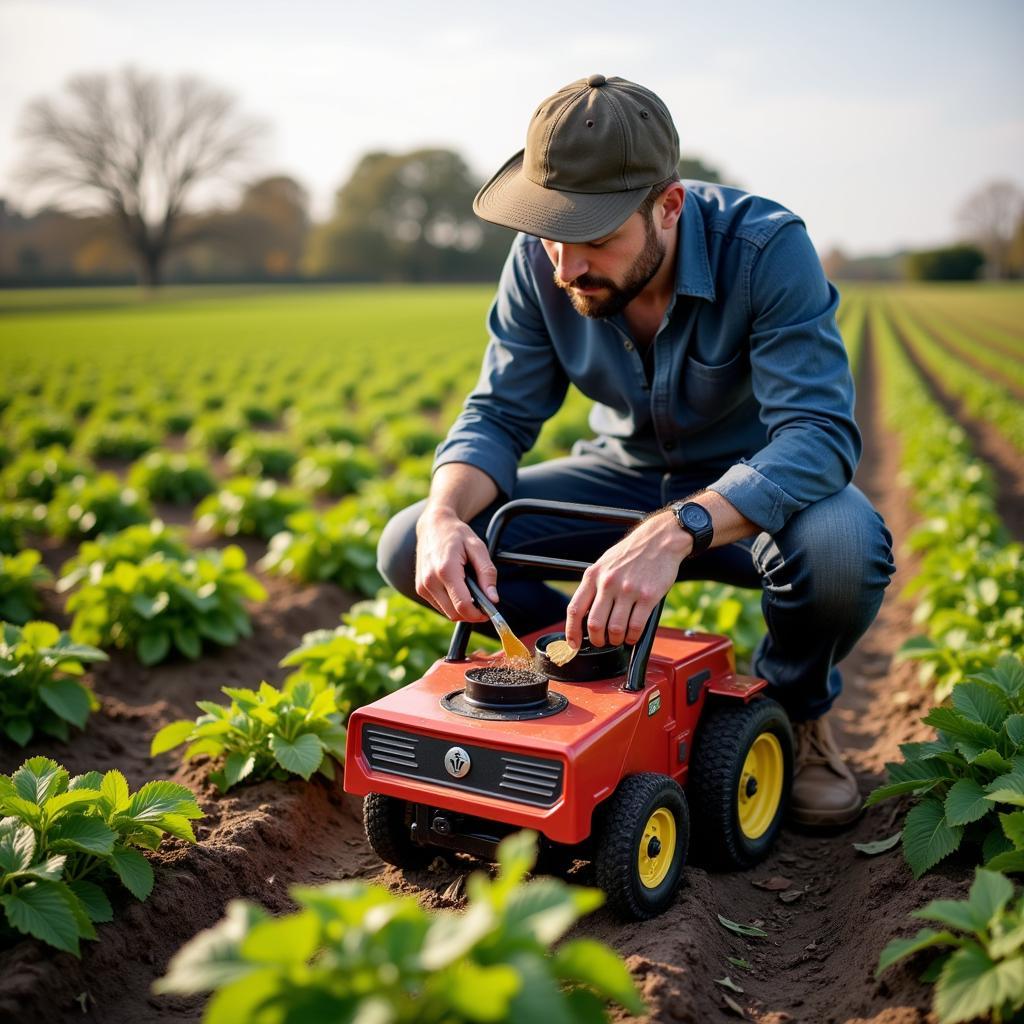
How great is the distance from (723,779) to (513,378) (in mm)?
1585

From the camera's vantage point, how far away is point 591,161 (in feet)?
9.44

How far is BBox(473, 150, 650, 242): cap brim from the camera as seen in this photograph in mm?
2861

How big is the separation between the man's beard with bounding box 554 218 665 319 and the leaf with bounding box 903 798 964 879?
65.5 inches

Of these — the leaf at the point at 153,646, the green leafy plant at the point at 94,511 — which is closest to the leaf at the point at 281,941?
the leaf at the point at 153,646

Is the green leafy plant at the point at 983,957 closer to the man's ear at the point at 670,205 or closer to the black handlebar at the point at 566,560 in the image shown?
the black handlebar at the point at 566,560

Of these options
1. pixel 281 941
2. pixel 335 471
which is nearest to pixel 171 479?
pixel 335 471

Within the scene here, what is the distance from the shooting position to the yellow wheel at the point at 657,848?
256 cm

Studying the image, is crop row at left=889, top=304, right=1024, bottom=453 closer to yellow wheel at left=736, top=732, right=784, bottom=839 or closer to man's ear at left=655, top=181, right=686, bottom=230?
yellow wheel at left=736, top=732, right=784, bottom=839

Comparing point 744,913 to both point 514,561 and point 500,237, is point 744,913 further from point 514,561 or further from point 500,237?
point 500,237

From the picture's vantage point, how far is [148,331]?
29172 mm

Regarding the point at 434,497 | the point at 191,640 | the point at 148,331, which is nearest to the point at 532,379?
the point at 434,497

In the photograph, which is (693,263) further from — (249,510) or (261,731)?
(249,510)

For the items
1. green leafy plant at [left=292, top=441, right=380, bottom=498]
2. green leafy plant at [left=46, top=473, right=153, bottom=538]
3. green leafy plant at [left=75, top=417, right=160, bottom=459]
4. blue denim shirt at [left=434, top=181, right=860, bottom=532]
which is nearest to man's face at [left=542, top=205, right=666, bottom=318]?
blue denim shirt at [left=434, top=181, right=860, bottom=532]

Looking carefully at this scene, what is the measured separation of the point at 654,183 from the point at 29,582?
13.2 ft
